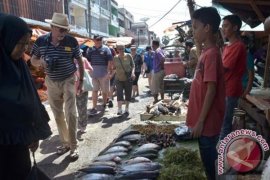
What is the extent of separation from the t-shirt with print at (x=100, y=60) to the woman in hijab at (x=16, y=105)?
6.10 m

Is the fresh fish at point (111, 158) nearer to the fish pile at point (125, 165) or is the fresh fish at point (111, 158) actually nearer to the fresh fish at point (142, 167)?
the fish pile at point (125, 165)

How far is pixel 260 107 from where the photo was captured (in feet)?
14.7

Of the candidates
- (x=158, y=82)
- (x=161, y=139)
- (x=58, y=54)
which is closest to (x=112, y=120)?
(x=158, y=82)

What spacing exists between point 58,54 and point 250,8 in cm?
406

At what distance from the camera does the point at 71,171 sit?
207 inches

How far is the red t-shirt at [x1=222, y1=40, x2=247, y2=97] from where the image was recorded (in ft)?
14.5

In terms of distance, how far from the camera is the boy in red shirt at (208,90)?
3.06 metres

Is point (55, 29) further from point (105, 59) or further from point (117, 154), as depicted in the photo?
point (105, 59)

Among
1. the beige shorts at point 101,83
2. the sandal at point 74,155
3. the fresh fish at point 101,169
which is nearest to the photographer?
the fresh fish at point 101,169

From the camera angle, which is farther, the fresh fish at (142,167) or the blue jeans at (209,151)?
the fresh fish at (142,167)

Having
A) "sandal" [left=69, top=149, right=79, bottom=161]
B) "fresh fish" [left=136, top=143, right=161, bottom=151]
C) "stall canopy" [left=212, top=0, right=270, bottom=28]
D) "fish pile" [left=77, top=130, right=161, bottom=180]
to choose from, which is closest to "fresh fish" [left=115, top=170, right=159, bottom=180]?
"fish pile" [left=77, top=130, right=161, bottom=180]

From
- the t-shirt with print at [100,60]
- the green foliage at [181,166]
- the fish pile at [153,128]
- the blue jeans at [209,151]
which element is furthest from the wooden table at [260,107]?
the t-shirt with print at [100,60]

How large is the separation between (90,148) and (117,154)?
5.92ft

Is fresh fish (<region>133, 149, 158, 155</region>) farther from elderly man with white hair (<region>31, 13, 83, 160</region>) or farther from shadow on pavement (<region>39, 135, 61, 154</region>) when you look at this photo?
shadow on pavement (<region>39, 135, 61, 154</region>)
